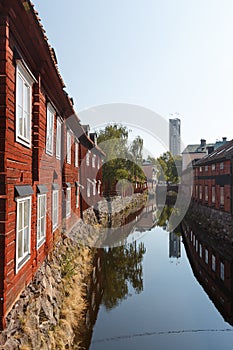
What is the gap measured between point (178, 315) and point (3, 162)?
23.8ft

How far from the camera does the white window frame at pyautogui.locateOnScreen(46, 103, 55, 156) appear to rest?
877 cm

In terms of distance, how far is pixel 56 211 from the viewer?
10539 millimetres

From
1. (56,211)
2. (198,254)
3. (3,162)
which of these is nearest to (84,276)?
(56,211)

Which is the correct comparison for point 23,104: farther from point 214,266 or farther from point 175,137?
point 175,137

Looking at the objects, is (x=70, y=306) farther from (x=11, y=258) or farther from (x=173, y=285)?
(x=173, y=285)

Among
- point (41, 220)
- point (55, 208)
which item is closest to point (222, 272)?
point (55, 208)

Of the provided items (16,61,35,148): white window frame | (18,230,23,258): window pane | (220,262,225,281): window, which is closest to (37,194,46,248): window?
(18,230,23,258): window pane

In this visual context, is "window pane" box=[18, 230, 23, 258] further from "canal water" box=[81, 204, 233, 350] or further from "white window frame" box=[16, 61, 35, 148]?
"canal water" box=[81, 204, 233, 350]

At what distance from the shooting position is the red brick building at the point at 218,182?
20266 mm

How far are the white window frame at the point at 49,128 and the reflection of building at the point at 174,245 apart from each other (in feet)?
34.2

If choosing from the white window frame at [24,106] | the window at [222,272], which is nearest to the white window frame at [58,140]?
the white window frame at [24,106]

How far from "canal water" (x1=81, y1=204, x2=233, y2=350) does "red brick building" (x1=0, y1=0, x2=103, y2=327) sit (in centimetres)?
278

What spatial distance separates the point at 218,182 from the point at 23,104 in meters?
20.3

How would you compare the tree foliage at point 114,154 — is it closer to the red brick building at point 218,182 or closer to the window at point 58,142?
the red brick building at point 218,182
